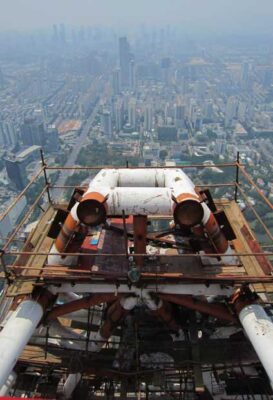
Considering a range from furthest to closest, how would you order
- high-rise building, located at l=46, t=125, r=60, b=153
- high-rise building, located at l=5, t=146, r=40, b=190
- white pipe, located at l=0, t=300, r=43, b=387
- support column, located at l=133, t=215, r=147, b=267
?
1. high-rise building, located at l=46, t=125, r=60, b=153
2. high-rise building, located at l=5, t=146, r=40, b=190
3. support column, located at l=133, t=215, r=147, b=267
4. white pipe, located at l=0, t=300, r=43, b=387

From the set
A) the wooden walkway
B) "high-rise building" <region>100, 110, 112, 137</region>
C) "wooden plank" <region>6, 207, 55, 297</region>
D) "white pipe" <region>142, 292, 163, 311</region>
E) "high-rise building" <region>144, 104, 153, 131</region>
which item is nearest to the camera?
the wooden walkway

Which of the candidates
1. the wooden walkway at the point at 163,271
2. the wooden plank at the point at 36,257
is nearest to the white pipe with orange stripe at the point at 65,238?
the wooden walkway at the point at 163,271

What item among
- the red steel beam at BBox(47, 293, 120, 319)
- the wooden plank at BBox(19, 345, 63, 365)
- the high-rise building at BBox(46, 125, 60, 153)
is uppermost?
the high-rise building at BBox(46, 125, 60, 153)

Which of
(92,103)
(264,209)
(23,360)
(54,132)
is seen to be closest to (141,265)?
(23,360)

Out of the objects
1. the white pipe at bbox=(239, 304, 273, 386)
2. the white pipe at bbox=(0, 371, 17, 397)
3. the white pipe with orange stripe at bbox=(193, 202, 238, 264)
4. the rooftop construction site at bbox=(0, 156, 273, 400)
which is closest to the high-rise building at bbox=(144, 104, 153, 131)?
the rooftop construction site at bbox=(0, 156, 273, 400)

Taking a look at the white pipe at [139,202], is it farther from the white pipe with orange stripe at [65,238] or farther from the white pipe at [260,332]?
the white pipe at [260,332]

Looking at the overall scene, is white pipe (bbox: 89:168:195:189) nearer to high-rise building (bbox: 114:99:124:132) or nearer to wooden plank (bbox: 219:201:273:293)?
wooden plank (bbox: 219:201:273:293)

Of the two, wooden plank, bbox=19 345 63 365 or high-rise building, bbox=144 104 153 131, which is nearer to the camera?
wooden plank, bbox=19 345 63 365

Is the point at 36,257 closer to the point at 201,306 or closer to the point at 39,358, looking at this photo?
the point at 39,358
